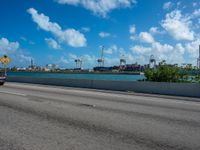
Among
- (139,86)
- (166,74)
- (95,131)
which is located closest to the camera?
(95,131)

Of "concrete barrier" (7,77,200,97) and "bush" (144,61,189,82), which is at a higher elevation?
"bush" (144,61,189,82)

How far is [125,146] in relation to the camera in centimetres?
550

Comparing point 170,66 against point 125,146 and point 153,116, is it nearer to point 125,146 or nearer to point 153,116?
point 153,116

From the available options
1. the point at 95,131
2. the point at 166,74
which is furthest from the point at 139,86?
the point at 95,131

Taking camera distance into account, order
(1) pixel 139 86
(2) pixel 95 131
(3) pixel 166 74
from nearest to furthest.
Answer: (2) pixel 95 131, (1) pixel 139 86, (3) pixel 166 74

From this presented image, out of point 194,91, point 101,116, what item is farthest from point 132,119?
point 194,91

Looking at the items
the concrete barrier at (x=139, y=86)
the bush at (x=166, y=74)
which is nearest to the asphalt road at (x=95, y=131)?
the concrete barrier at (x=139, y=86)

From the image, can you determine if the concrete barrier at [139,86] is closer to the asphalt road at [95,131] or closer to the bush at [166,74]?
the bush at [166,74]

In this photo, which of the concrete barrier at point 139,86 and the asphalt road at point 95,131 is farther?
the concrete barrier at point 139,86

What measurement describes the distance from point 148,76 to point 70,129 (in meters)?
23.3

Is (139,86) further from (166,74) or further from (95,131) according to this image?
(95,131)

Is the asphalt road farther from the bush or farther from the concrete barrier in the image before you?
the bush

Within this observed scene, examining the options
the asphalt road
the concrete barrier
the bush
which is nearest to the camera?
the asphalt road

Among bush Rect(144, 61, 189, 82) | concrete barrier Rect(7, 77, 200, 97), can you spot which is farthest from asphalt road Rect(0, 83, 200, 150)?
bush Rect(144, 61, 189, 82)
